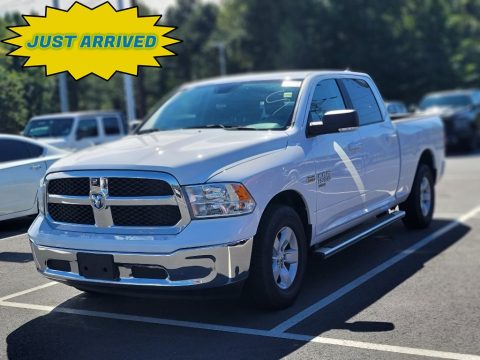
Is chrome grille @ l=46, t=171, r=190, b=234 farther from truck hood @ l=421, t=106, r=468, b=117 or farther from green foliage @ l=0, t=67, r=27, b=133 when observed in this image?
truck hood @ l=421, t=106, r=468, b=117

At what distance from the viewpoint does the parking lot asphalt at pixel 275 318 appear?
429 centimetres

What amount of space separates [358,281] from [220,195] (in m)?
2.08

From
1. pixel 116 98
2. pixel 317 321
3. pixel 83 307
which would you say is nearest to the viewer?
pixel 317 321

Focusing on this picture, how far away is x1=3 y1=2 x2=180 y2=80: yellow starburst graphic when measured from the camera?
7422mm

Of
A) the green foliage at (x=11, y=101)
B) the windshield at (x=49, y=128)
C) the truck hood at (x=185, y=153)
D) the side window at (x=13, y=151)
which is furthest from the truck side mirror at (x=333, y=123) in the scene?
the windshield at (x=49, y=128)

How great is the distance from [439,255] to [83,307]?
12.4 feet

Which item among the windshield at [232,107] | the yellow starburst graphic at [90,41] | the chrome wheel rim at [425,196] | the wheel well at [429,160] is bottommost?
the chrome wheel rim at [425,196]

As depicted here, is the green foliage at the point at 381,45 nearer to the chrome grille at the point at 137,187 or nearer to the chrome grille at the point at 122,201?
the chrome grille at the point at 122,201

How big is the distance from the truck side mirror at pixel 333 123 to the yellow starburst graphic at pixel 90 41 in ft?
8.83

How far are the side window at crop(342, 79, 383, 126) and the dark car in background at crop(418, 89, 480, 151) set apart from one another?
1314cm

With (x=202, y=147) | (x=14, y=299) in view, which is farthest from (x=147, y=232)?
(x=14, y=299)

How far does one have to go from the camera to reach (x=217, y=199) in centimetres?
449

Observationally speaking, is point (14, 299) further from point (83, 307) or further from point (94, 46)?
point (94, 46)

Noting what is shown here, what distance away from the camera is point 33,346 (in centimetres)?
442
